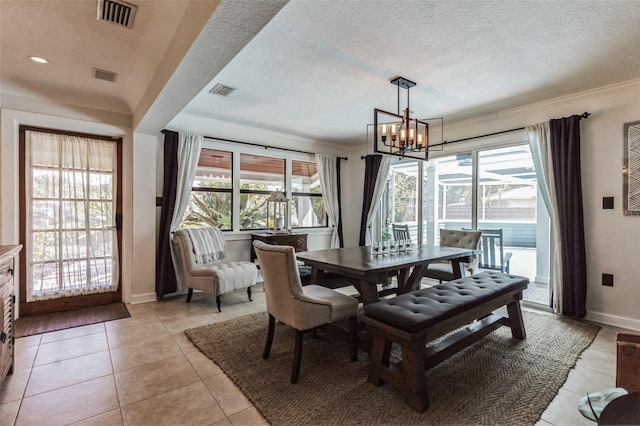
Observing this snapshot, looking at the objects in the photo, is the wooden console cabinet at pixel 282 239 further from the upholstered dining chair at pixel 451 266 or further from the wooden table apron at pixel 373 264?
the upholstered dining chair at pixel 451 266

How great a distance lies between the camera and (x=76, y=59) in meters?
2.55

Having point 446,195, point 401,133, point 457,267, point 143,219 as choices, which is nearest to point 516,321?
point 457,267

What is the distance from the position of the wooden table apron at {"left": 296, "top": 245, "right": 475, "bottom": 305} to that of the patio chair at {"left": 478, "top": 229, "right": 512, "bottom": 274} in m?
0.90

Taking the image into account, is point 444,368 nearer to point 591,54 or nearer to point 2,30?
point 591,54

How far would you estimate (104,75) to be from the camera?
286 cm

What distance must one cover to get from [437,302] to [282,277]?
1.10 metres

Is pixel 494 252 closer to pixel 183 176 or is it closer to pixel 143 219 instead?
pixel 183 176

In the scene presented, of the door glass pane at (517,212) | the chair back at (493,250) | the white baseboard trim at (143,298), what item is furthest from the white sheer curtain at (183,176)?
the chair back at (493,250)

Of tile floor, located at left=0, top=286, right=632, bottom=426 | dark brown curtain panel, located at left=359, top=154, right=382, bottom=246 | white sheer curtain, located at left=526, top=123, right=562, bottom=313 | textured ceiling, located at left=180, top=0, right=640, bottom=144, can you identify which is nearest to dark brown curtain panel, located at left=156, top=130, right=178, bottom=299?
textured ceiling, located at left=180, top=0, right=640, bottom=144

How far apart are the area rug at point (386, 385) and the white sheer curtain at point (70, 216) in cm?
182

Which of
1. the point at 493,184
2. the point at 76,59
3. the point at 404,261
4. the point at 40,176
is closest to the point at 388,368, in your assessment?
the point at 404,261

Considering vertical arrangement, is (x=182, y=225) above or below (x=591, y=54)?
below

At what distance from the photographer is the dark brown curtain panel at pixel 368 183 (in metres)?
5.41

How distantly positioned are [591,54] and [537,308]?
8.89ft
